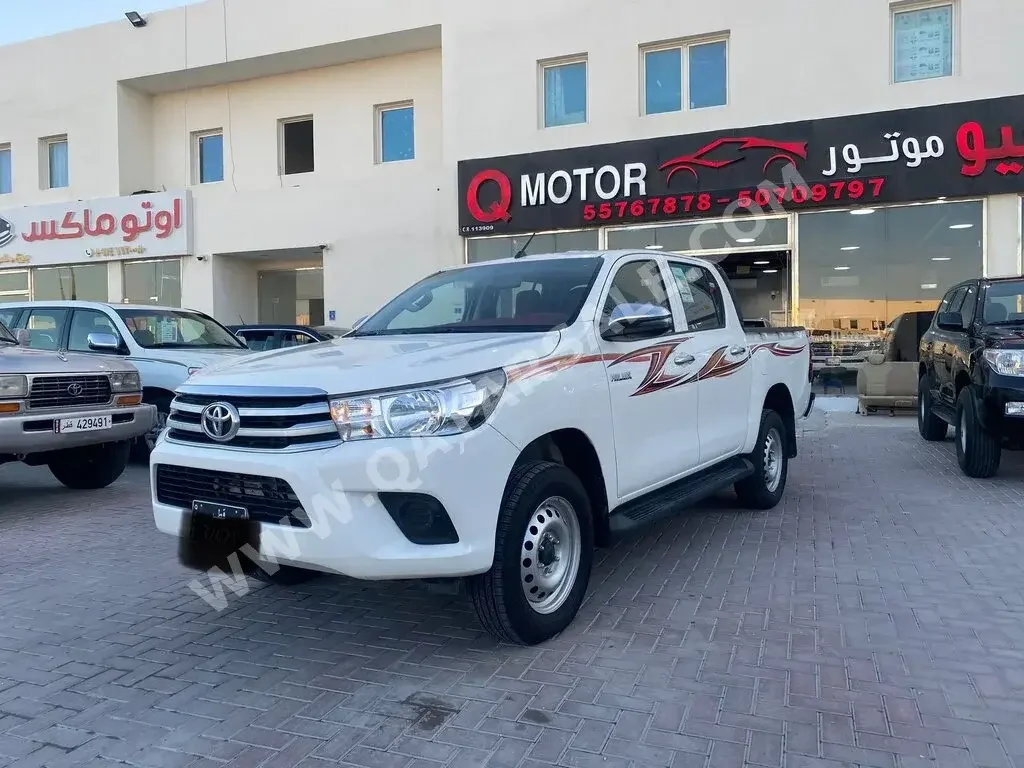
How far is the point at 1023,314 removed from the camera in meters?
7.77

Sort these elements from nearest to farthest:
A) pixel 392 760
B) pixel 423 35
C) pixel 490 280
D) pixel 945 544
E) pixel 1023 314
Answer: pixel 392 760 → pixel 490 280 → pixel 945 544 → pixel 1023 314 → pixel 423 35

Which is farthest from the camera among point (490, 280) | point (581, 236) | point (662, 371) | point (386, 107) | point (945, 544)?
point (386, 107)

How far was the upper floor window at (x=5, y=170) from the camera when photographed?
21.0m

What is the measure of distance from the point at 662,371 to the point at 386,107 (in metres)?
14.5

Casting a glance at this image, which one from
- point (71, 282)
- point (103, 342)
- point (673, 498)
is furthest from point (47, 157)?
point (673, 498)

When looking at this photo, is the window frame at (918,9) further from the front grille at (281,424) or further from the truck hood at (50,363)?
the front grille at (281,424)

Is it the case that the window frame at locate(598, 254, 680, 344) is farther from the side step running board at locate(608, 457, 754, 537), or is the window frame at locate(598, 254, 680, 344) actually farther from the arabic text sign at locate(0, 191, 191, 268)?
the arabic text sign at locate(0, 191, 191, 268)

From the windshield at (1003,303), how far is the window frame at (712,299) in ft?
11.1

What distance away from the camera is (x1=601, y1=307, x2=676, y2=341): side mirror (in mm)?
4293

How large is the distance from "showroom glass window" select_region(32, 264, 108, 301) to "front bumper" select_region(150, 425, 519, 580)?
18.5m

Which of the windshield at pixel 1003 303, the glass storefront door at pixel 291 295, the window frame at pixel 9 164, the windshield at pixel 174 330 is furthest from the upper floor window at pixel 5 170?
the windshield at pixel 1003 303

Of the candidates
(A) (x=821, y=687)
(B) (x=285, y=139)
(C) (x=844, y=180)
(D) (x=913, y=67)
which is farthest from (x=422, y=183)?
(A) (x=821, y=687)

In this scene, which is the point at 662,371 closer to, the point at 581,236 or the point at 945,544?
the point at 945,544

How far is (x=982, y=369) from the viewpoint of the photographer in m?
7.23
